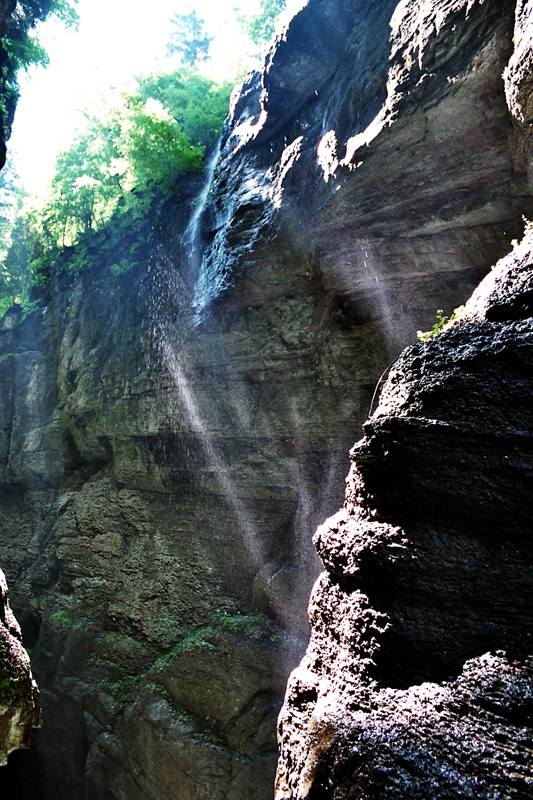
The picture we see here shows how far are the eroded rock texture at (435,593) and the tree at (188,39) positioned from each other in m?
22.4

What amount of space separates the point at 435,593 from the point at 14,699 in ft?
13.3

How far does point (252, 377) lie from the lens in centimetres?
944

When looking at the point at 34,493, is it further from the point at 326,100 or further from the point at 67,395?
the point at 326,100

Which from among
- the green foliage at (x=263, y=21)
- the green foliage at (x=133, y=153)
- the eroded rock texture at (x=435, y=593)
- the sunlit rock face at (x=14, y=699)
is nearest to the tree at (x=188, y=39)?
the green foliage at (x=263, y=21)

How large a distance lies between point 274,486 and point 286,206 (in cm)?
490

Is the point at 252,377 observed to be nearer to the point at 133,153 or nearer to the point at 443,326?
the point at 443,326

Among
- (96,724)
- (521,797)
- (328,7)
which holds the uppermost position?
(328,7)

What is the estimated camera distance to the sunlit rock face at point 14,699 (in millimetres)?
4523

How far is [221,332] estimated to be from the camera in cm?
974

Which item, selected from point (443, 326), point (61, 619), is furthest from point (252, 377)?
point (61, 619)

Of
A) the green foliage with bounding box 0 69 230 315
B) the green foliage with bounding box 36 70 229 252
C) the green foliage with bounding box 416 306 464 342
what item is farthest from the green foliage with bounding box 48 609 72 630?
the green foliage with bounding box 416 306 464 342

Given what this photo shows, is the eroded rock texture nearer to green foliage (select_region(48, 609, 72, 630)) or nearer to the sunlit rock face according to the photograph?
the sunlit rock face

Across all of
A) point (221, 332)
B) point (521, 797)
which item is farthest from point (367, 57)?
point (521, 797)

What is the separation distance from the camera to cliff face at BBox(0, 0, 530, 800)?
6.65 meters
